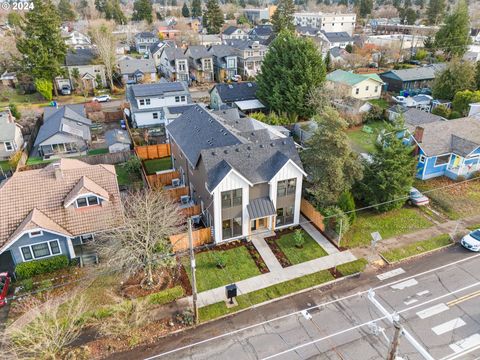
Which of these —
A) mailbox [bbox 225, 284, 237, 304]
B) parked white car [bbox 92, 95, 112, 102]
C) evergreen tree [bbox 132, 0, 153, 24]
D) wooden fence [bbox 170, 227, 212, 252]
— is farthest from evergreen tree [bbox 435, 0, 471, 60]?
evergreen tree [bbox 132, 0, 153, 24]

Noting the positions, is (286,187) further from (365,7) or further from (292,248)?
(365,7)

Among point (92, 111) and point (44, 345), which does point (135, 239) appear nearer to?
point (44, 345)

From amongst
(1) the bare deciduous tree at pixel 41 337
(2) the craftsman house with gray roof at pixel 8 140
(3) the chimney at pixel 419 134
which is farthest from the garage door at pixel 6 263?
(3) the chimney at pixel 419 134

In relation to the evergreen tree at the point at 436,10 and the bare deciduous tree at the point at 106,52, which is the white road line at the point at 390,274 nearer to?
the bare deciduous tree at the point at 106,52

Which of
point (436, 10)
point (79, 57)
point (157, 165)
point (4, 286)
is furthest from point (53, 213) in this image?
point (436, 10)

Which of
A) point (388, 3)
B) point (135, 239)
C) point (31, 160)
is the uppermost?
point (388, 3)

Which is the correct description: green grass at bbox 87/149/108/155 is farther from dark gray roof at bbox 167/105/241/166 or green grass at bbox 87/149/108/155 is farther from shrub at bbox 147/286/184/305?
shrub at bbox 147/286/184/305

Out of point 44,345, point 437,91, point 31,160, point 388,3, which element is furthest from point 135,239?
point 388,3
